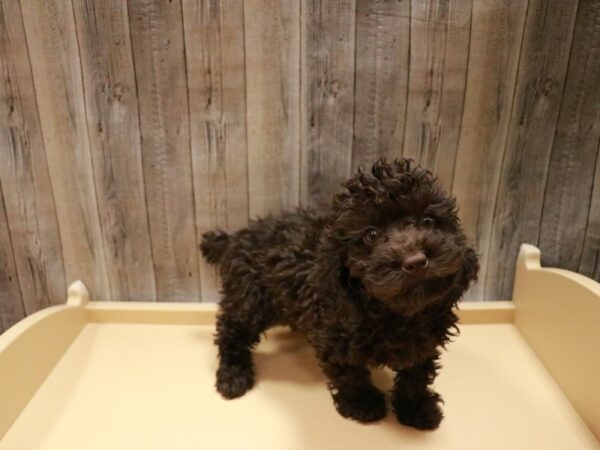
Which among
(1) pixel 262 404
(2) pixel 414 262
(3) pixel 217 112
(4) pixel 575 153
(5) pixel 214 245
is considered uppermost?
(3) pixel 217 112

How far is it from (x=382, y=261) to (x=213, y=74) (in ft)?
2.36

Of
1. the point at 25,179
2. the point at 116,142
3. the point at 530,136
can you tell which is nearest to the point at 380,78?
the point at 530,136

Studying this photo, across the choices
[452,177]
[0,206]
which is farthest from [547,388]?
[0,206]

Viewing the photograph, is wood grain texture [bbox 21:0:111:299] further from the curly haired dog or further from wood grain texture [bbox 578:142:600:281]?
wood grain texture [bbox 578:142:600:281]

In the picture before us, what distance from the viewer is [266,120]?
1394 millimetres

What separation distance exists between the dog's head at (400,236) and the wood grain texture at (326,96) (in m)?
0.40

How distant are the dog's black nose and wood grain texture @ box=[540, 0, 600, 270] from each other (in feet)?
2.35

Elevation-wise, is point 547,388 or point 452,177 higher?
point 452,177

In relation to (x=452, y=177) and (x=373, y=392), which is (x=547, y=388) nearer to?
(x=373, y=392)

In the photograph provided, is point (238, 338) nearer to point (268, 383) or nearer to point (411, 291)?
point (268, 383)

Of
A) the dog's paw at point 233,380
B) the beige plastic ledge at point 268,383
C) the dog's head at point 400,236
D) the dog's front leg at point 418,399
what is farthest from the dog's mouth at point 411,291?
the dog's paw at point 233,380

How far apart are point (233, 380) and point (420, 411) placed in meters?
0.47

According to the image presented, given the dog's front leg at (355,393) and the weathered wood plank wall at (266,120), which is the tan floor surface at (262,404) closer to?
the dog's front leg at (355,393)

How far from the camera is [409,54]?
132 centimetres
